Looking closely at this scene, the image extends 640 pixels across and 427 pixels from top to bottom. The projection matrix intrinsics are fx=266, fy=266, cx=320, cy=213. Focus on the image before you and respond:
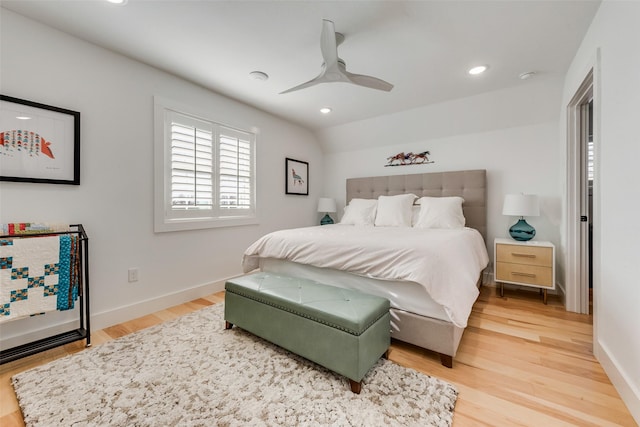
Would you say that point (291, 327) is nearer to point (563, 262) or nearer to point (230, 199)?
point (230, 199)

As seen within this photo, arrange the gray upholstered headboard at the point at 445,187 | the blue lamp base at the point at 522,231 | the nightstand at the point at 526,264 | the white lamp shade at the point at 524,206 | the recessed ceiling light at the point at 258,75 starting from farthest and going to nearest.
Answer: the gray upholstered headboard at the point at 445,187
the blue lamp base at the point at 522,231
the white lamp shade at the point at 524,206
the nightstand at the point at 526,264
the recessed ceiling light at the point at 258,75

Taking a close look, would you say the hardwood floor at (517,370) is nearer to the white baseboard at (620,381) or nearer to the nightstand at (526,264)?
the white baseboard at (620,381)

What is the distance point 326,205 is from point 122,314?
296 centimetres

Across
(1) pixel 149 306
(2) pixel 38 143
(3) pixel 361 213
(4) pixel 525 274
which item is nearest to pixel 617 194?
(4) pixel 525 274

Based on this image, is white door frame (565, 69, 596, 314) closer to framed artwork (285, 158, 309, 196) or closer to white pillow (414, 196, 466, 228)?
white pillow (414, 196, 466, 228)

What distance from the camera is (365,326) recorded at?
1.48 meters

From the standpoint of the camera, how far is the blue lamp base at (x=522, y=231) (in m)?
2.95

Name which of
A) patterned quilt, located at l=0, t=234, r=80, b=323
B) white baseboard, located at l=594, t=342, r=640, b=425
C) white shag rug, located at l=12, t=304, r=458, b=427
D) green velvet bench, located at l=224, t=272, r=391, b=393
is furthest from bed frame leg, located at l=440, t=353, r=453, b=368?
patterned quilt, located at l=0, t=234, r=80, b=323

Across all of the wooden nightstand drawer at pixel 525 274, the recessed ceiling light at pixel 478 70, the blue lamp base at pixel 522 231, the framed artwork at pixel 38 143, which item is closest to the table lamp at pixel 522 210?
the blue lamp base at pixel 522 231

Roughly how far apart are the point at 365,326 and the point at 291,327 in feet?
1.68

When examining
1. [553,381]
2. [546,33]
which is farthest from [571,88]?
[553,381]

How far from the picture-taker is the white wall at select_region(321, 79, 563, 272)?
3.02 metres

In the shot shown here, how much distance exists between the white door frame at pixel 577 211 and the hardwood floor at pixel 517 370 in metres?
0.22

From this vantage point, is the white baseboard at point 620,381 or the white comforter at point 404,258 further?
the white comforter at point 404,258
